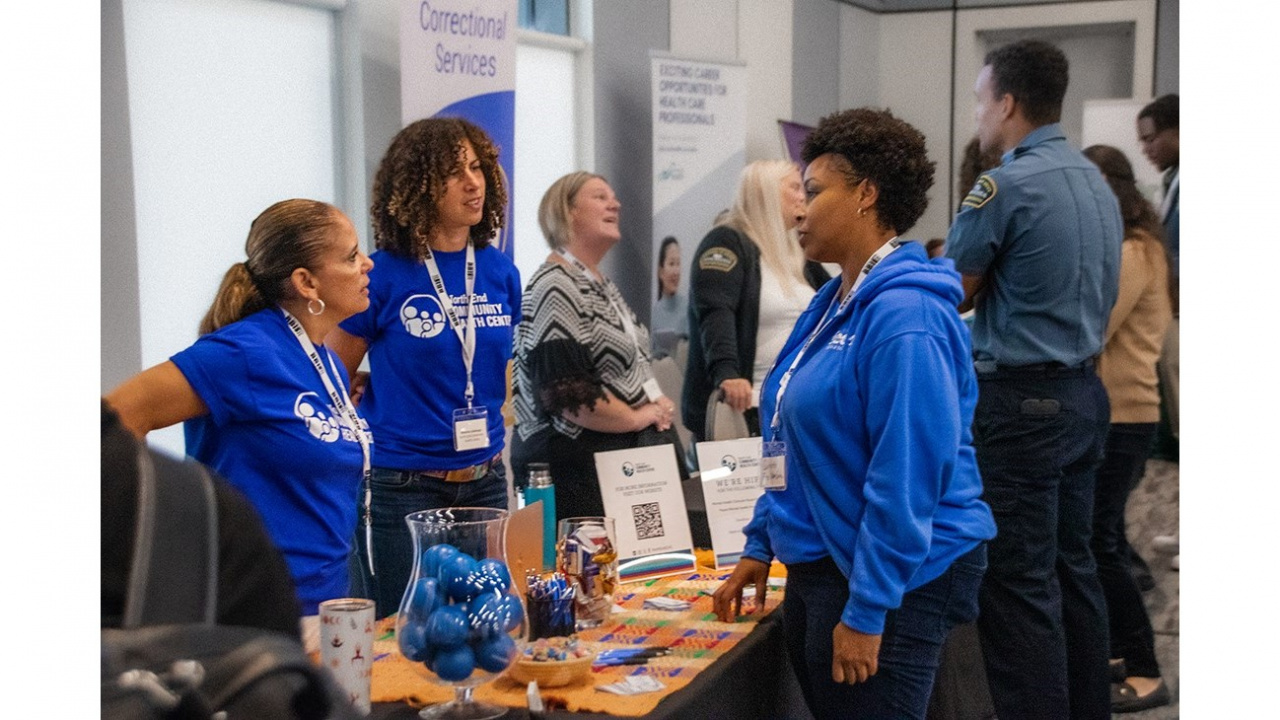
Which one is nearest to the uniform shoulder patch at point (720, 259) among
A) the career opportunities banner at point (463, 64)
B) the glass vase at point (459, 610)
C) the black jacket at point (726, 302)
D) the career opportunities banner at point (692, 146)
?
the black jacket at point (726, 302)

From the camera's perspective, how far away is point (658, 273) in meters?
5.46

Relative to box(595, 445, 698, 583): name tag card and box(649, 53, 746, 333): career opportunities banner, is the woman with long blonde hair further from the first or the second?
box(595, 445, 698, 583): name tag card

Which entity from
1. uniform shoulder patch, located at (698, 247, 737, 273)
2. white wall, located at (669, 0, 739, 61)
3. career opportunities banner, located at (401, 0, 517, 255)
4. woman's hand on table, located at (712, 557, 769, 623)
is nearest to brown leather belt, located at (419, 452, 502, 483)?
woman's hand on table, located at (712, 557, 769, 623)

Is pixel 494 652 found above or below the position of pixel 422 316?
below

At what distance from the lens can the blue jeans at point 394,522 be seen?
7.88 feet

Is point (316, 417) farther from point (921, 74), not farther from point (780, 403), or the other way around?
point (921, 74)

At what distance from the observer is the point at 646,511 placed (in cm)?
229

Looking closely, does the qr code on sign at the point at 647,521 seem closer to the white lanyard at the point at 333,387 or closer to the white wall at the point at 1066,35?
the white lanyard at the point at 333,387

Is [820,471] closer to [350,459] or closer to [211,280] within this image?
[350,459]

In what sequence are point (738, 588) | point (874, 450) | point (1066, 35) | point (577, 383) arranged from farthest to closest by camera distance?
1. point (1066, 35)
2. point (577, 383)
3. point (738, 588)
4. point (874, 450)

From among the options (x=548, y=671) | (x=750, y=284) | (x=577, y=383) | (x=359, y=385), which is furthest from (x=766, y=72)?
(x=548, y=671)

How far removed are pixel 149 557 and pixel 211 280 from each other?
2392 millimetres

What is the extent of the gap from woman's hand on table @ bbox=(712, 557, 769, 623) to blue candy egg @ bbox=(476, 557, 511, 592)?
24.4 inches

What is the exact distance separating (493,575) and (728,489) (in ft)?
3.36
